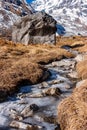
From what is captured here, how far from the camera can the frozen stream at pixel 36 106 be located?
13.6 metres

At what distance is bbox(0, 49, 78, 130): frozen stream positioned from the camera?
1356 cm

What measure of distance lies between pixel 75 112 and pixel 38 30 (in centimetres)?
3555

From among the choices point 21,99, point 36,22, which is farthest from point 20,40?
point 21,99

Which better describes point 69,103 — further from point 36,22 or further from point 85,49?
point 36,22

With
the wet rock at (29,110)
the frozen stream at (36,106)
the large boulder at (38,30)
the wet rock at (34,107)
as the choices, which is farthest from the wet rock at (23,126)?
the large boulder at (38,30)

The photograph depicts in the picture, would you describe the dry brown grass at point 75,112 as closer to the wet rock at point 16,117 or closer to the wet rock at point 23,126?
the wet rock at point 23,126

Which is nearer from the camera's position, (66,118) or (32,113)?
(66,118)

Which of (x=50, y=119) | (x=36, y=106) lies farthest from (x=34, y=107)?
(x=50, y=119)

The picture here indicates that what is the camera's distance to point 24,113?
49.1 ft

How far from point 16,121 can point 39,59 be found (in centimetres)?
1689

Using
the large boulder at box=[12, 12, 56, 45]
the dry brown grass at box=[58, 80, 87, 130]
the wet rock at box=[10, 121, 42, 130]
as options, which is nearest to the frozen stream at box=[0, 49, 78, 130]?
the wet rock at box=[10, 121, 42, 130]

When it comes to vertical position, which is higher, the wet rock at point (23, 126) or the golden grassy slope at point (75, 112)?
the golden grassy slope at point (75, 112)

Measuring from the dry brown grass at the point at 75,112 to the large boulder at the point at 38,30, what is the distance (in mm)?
33617

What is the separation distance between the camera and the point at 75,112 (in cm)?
1188
